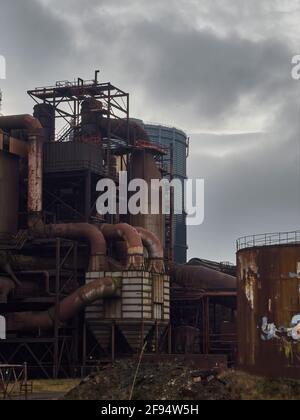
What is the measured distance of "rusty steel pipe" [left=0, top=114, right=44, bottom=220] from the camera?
56219mm

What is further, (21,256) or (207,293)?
(207,293)

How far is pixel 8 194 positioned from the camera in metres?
57.2

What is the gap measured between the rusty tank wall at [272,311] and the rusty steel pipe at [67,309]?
13251 millimetres

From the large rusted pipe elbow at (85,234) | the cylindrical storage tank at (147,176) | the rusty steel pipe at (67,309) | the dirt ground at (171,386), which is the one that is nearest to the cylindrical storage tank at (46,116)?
the cylindrical storage tank at (147,176)

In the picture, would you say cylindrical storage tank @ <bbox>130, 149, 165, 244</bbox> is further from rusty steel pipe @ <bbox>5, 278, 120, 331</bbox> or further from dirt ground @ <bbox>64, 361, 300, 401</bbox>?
dirt ground @ <bbox>64, 361, 300, 401</bbox>

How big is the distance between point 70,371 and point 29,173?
14.4m

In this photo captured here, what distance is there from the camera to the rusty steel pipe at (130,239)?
175ft

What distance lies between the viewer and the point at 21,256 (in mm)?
54375

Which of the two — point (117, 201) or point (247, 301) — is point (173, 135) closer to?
point (117, 201)

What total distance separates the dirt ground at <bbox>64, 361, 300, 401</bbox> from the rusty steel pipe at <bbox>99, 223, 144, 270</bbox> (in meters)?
17.5

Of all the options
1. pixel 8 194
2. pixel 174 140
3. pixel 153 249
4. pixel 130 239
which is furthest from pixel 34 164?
pixel 174 140

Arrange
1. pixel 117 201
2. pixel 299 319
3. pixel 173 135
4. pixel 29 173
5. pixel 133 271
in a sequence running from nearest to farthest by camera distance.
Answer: pixel 299 319 < pixel 133 271 < pixel 29 173 < pixel 117 201 < pixel 173 135
